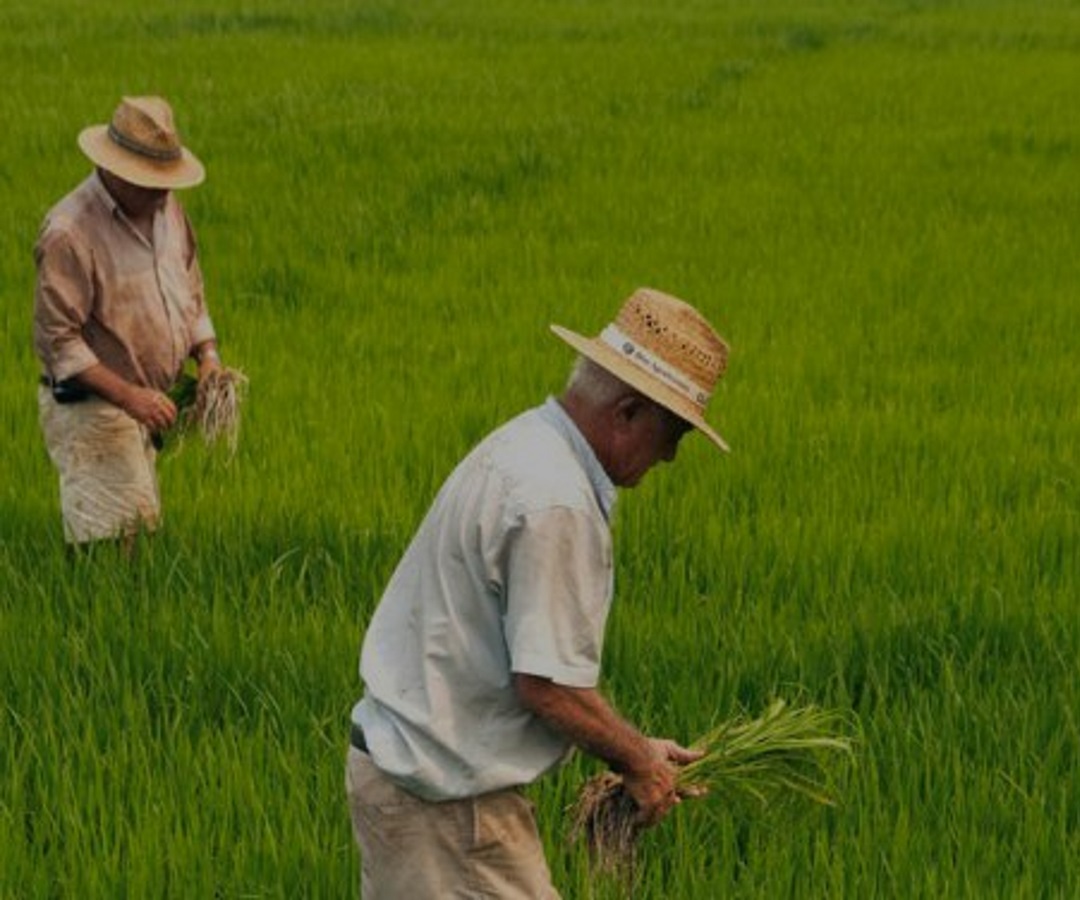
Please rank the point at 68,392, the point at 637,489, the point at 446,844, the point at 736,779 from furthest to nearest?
the point at 637,489, the point at 68,392, the point at 736,779, the point at 446,844

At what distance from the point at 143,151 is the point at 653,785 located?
2.18m

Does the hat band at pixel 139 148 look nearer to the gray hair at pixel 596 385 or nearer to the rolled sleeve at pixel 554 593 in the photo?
the gray hair at pixel 596 385

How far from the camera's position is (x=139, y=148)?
4180mm

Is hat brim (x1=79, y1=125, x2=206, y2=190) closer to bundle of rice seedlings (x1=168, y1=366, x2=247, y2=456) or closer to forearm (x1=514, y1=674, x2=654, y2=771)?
bundle of rice seedlings (x1=168, y1=366, x2=247, y2=456)

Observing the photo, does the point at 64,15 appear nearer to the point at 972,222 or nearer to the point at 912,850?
the point at 972,222

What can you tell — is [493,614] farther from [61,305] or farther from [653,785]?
[61,305]

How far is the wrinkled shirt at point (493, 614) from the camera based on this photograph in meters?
2.30

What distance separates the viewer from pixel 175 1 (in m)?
18.4

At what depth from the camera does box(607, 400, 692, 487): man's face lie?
2.38 metres

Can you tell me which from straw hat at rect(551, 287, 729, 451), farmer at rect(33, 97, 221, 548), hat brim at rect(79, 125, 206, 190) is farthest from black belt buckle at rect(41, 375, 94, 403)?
straw hat at rect(551, 287, 729, 451)

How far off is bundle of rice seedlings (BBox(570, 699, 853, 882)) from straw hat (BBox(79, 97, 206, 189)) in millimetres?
1925

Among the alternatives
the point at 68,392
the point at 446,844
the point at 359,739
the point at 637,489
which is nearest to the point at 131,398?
the point at 68,392

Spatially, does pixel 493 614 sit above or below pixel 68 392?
above

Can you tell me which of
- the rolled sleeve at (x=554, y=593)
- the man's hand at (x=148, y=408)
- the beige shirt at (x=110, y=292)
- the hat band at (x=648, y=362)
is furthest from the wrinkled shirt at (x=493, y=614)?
the beige shirt at (x=110, y=292)
